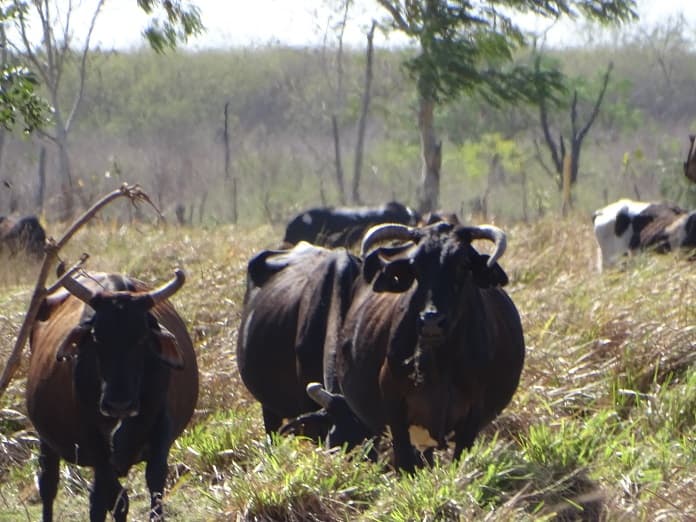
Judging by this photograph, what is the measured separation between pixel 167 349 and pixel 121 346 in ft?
1.15

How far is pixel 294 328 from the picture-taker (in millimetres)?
9648

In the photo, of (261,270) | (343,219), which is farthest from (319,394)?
(343,219)

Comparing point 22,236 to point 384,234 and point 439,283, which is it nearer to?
point 384,234

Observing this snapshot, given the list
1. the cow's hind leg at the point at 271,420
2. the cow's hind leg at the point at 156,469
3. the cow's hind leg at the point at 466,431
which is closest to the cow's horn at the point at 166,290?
the cow's hind leg at the point at 156,469

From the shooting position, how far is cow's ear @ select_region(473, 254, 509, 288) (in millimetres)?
7734

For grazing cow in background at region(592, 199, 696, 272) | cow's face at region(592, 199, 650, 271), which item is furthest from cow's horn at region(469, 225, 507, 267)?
cow's face at region(592, 199, 650, 271)

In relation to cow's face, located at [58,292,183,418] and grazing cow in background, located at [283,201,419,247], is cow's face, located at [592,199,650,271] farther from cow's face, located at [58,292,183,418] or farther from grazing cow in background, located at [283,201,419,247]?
cow's face, located at [58,292,183,418]

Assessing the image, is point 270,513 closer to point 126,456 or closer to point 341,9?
point 126,456

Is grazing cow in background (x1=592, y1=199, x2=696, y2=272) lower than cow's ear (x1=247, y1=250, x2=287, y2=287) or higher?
lower

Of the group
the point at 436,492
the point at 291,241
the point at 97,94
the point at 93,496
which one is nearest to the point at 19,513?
the point at 93,496

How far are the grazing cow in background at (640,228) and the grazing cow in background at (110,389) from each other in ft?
35.5

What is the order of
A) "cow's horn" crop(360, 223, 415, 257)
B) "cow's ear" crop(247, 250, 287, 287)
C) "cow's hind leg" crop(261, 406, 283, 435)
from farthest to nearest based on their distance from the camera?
"cow's ear" crop(247, 250, 287, 287) → "cow's hind leg" crop(261, 406, 283, 435) → "cow's horn" crop(360, 223, 415, 257)

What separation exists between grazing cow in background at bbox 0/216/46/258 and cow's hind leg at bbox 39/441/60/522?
500 inches

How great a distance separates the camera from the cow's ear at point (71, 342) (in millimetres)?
7496
